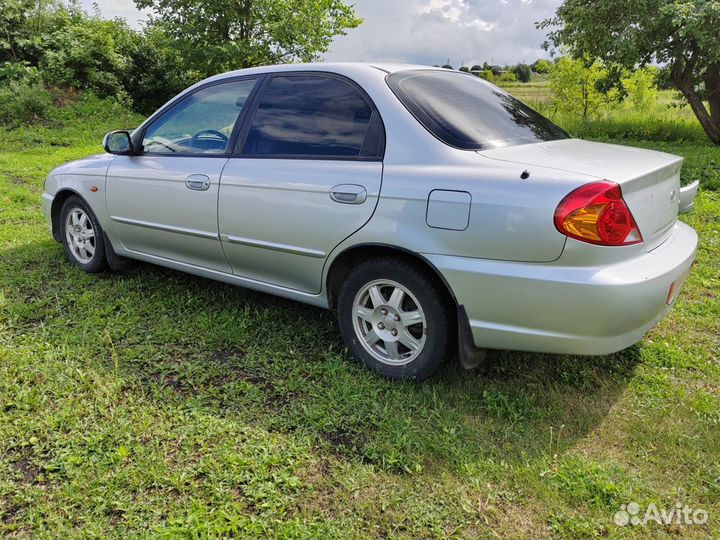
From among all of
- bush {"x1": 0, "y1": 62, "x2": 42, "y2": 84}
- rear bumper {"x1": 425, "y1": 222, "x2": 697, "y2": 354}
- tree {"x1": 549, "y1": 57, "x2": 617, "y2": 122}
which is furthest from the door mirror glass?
tree {"x1": 549, "y1": 57, "x2": 617, "y2": 122}

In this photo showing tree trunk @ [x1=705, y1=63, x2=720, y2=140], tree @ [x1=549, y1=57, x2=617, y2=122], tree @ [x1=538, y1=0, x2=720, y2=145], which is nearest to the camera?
tree @ [x1=538, y1=0, x2=720, y2=145]

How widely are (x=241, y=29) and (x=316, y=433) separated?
15.4m

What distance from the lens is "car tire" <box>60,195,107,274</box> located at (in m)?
4.52

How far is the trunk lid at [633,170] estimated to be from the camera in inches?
97.9

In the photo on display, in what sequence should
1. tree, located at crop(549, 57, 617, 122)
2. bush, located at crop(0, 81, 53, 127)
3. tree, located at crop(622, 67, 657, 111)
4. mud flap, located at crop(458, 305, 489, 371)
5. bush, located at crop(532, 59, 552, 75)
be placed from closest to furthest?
1. mud flap, located at crop(458, 305, 489, 371)
2. bush, located at crop(0, 81, 53, 127)
3. tree, located at crop(622, 67, 657, 111)
4. tree, located at crop(549, 57, 617, 122)
5. bush, located at crop(532, 59, 552, 75)

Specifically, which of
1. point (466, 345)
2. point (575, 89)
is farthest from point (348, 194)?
point (575, 89)

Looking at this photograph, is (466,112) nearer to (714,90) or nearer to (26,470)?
(26,470)

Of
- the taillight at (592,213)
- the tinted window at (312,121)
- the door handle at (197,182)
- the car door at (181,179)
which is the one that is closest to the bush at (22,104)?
the car door at (181,179)

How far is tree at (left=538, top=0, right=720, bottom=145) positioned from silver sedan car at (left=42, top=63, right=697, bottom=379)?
8145 mm

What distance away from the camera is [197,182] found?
141 inches

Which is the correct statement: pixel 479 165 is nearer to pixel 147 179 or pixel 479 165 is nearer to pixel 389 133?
pixel 389 133

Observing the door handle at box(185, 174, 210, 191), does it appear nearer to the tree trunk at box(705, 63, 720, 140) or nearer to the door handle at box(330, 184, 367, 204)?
the door handle at box(330, 184, 367, 204)

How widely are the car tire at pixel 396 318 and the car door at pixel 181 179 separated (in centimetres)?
109

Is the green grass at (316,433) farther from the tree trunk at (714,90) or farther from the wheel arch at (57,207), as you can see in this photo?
the tree trunk at (714,90)
